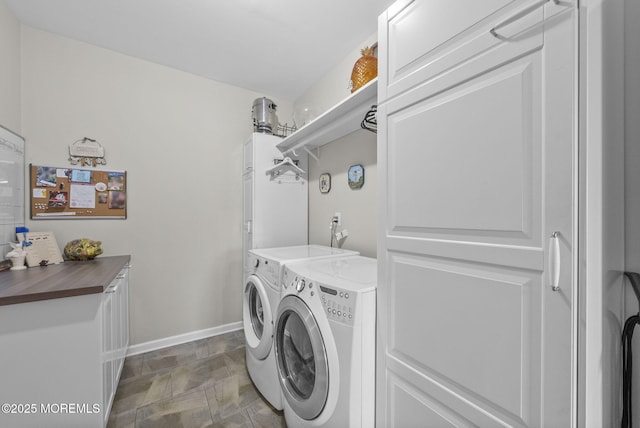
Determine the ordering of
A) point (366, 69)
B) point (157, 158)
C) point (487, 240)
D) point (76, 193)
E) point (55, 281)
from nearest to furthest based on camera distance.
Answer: point (487, 240) < point (55, 281) < point (366, 69) < point (76, 193) < point (157, 158)

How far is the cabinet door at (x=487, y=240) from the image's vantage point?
0.66 metres

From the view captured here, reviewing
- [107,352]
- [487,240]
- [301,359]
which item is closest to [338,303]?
[301,359]

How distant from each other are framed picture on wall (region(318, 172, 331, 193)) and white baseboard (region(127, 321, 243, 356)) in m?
1.77

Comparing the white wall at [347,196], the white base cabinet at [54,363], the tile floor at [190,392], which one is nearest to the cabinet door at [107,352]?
the white base cabinet at [54,363]

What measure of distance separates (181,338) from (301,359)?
177 centimetres

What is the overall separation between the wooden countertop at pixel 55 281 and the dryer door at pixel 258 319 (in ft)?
2.78

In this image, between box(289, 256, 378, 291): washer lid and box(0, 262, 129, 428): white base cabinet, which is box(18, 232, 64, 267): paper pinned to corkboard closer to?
box(0, 262, 129, 428): white base cabinet

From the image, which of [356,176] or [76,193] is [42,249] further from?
[356,176]

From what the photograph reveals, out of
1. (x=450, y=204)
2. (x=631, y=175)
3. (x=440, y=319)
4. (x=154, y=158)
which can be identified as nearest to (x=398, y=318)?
(x=440, y=319)

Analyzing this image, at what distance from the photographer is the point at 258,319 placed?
1985 mm

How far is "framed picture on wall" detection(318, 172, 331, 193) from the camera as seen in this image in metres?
2.58

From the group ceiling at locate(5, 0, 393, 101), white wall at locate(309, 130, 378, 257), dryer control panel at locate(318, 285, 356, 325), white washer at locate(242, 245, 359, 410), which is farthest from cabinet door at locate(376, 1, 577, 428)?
ceiling at locate(5, 0, 393, 101)

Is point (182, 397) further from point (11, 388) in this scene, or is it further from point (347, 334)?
point (347, 334)

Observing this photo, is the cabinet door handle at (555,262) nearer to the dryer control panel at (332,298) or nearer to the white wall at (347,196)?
the dryer control panel at (332,298)
